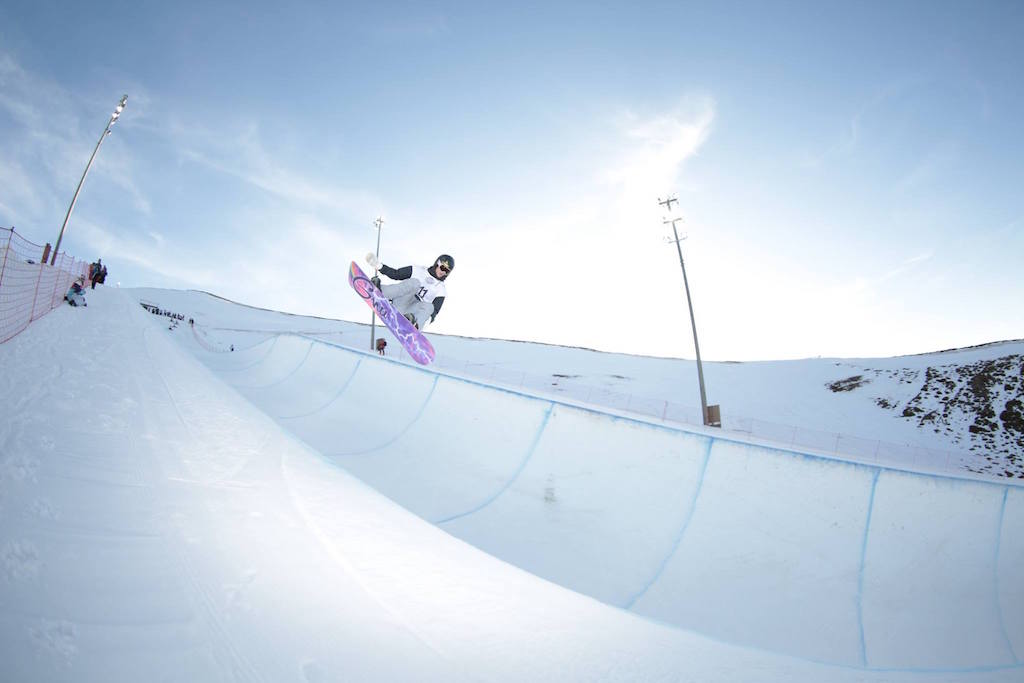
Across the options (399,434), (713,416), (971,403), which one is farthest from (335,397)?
(971,403)

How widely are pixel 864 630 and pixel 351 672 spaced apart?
Answer: 4.87 metres

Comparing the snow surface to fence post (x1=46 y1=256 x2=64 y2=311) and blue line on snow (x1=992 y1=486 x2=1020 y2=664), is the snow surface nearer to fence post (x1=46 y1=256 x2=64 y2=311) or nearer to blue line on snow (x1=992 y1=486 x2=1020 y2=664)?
blue line on snow (x1=992 y1=486 x2=1020 y2=664)

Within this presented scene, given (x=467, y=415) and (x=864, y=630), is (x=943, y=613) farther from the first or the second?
(x=467, y=415)

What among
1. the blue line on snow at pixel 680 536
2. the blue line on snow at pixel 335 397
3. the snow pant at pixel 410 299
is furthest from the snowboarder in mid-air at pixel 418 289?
the blue line on snow at pixel 680 536

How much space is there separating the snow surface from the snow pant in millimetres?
1200

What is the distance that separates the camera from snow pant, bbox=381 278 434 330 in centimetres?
743

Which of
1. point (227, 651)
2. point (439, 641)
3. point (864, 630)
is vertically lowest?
point (864, 630)

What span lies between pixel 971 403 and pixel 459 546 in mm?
29828

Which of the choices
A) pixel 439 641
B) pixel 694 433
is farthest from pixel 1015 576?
pixel 439 641

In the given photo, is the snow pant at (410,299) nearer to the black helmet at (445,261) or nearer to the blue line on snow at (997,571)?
the black helmet at (445,261)

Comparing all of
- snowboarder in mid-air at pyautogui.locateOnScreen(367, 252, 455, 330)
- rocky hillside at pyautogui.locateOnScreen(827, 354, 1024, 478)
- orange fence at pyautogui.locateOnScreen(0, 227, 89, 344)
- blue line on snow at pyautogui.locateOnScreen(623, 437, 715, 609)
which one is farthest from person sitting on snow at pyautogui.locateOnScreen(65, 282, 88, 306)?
rocky hillside at pyautogui.locateOnScreen(827, 354, 1024, 478)

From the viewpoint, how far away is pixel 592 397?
2488 centimetres

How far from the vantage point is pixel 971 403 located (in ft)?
69.2

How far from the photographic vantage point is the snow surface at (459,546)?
169 centimetres
